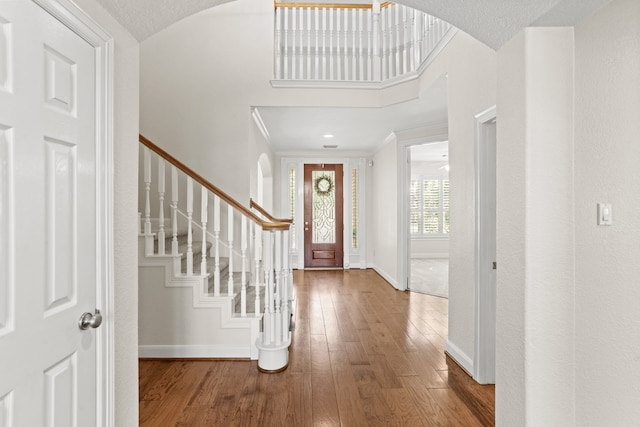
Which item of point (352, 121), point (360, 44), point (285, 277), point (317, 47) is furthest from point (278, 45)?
point (285, 277)

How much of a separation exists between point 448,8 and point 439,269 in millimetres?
6609

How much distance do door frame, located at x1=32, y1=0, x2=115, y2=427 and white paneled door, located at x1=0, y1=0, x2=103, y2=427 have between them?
0.05ft

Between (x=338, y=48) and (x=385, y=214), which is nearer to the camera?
(x=338, y=48)

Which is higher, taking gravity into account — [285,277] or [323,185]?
[323,185]

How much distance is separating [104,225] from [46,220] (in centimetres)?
25

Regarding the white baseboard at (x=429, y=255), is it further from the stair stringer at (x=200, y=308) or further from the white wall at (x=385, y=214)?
the stair stringer at (x=200, y=308)

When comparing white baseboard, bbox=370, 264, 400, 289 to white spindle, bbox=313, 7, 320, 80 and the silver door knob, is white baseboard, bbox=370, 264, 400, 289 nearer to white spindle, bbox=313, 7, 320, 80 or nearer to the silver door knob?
white spindle, bbox=313, 7, 320, 80

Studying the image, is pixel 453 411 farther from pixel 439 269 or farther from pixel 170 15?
pixel 439 269

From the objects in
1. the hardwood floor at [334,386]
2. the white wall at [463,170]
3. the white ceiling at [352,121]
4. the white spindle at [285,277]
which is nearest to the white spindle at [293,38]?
the white ceiling at [352,121]

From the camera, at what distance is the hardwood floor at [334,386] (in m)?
2.10

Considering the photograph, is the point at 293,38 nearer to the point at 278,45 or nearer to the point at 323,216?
the point at 278,45

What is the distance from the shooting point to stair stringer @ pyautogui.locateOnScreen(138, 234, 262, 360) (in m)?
2.88

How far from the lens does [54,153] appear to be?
1071 mm

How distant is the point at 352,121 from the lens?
4.80 m
